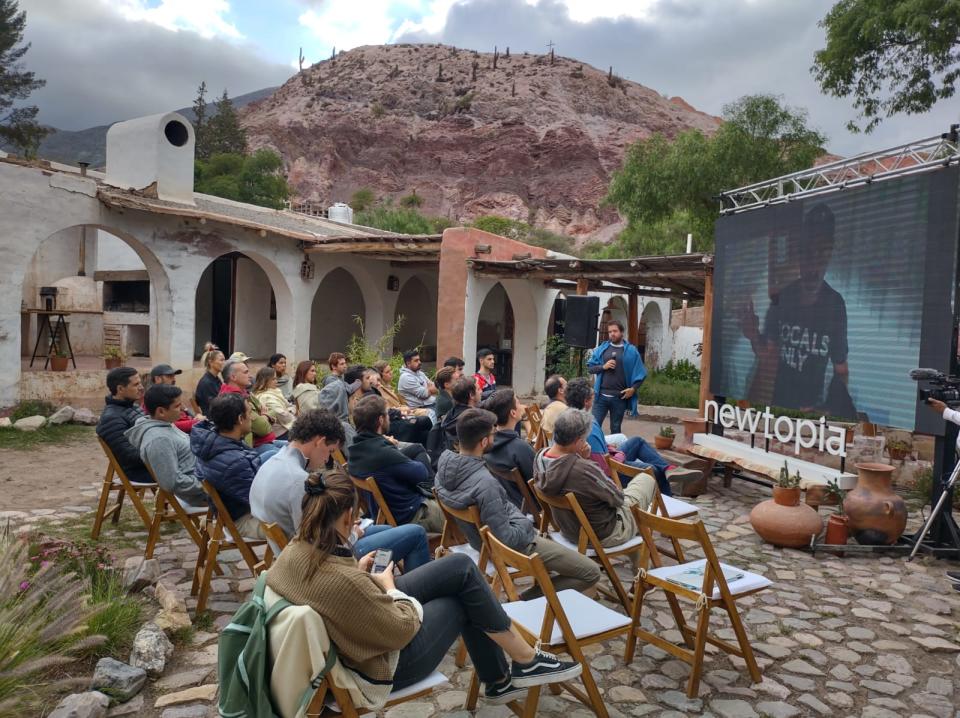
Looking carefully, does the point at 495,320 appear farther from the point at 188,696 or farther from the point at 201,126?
the point at 201,126

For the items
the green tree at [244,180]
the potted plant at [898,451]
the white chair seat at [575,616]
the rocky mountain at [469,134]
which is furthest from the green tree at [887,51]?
the rocky mountain at [469,134]

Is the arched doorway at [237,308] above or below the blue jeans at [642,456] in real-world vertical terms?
above

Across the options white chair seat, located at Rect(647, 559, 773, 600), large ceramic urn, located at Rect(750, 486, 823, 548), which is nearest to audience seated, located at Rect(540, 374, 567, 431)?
large ceramic urn, located at Rect(750, 486, 823, 548)

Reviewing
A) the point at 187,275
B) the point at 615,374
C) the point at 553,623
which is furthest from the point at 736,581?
the point at 187,275

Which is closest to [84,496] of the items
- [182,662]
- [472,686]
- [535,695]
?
[182,662]

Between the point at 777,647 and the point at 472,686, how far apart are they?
1.62 metres

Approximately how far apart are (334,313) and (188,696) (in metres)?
14.7

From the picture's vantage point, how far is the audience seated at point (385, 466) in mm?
3678

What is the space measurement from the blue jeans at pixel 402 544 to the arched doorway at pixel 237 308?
11.8 m

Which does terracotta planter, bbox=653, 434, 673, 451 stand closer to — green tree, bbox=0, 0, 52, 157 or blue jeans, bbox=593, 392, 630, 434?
blue jeans, bbox=593, 392, 630, 434

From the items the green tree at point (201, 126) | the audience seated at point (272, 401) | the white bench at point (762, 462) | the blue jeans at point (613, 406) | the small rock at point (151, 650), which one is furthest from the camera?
the green tree at point (201, 126)

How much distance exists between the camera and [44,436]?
8047 millimetres

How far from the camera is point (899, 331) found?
525cm

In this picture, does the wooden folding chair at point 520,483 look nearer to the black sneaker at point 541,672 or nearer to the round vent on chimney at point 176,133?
the black sneaker at point 541,672
